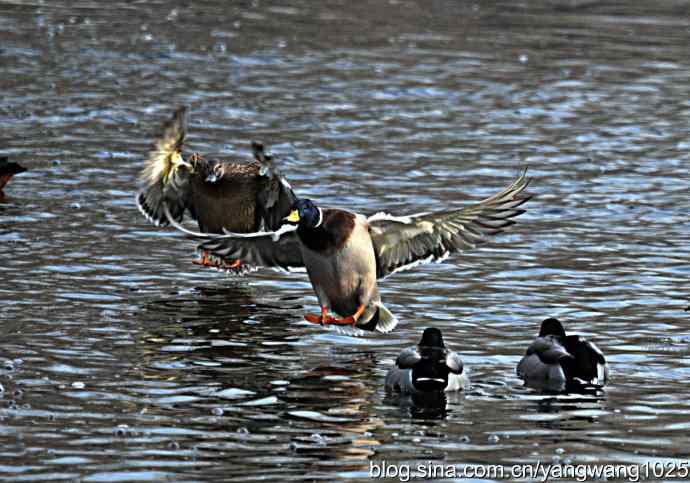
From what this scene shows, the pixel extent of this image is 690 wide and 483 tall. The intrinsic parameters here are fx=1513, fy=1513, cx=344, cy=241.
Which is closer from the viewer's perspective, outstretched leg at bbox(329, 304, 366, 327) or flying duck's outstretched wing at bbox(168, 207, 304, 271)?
outstretched leg at bbox(329, 304, 366, 327)

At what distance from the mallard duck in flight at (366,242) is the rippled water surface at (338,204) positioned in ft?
1.28

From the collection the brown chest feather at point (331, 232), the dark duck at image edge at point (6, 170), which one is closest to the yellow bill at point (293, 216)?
the brown chest feather at point (331, 232)

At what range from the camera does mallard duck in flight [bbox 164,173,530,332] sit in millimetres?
12344

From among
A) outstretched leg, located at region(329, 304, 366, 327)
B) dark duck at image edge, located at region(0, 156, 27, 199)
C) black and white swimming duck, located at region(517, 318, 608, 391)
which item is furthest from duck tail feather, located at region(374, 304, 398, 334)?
dark duck at image edge, located at region(0, 156, 27, 199)

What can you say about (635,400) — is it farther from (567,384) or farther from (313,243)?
(313,243)

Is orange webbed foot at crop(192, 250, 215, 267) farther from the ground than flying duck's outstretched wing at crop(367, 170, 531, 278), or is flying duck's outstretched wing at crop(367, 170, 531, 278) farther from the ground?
flying duck's outstretched wing at crop(367, 170, 531, 278)

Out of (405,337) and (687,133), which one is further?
(687,133)

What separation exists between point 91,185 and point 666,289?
24.2ft

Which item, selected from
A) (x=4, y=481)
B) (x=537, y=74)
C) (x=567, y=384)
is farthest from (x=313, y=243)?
(x=537, y=74)

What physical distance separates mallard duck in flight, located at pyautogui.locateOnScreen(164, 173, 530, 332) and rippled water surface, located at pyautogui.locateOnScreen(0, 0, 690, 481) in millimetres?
391

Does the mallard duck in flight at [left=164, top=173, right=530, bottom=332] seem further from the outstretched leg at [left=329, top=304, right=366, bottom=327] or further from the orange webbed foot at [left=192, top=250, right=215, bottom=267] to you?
the orange webbed foot at [left=192, top=250, right=215, bottom=267]

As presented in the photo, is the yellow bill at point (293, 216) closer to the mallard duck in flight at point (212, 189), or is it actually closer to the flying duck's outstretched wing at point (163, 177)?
the mallard duck in flight at point (212, 189)

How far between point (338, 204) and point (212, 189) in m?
3.24

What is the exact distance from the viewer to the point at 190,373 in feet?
37.9
